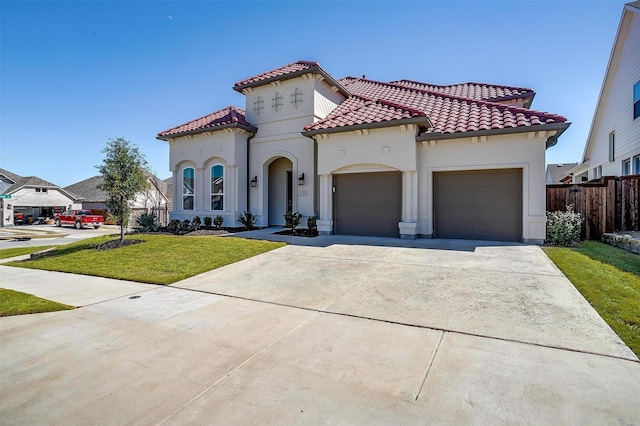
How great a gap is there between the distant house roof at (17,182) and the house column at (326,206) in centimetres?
4711

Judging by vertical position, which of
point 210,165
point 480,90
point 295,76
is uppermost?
point 480,90

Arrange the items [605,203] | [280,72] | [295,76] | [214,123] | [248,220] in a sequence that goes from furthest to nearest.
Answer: [214,123] → [280,72] → [248,220] → [295,76] → [605,203]

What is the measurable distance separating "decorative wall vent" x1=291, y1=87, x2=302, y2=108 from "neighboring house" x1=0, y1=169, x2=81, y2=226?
4292cm

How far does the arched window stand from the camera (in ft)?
52.9

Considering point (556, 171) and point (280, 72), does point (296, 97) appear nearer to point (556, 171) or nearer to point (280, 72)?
point (280, 72)

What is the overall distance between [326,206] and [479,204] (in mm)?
5227

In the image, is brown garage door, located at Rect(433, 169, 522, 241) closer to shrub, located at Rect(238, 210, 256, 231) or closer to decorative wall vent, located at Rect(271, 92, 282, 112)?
decorative wall vent, located at Rect(271, 92, 282, 112)

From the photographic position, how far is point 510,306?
14.9 ft

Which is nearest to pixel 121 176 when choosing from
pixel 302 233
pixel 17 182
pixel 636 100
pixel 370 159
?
pixel 302 233

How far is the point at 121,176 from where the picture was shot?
1123cm

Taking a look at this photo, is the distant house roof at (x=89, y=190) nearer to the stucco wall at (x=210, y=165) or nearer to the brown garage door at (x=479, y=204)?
the stucco wall at (x=210, y=165)

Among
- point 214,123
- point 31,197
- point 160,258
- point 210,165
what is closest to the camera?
point 160,258

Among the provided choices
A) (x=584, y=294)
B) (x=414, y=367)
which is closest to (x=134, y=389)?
(x=414, y=367)

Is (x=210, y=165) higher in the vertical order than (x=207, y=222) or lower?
higher
